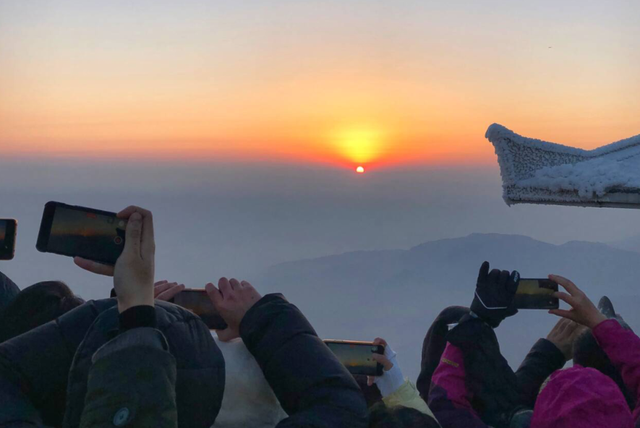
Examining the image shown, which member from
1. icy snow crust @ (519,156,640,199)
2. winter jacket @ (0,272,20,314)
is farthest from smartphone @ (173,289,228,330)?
icy snow crust @ (519,156,640,199)

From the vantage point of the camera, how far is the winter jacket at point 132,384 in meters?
1.10

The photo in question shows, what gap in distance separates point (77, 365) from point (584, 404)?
4.71ft

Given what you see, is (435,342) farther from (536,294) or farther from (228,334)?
(228,334)

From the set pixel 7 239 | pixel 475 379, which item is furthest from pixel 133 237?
pixel 475 379

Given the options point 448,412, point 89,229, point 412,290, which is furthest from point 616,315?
point 412,290

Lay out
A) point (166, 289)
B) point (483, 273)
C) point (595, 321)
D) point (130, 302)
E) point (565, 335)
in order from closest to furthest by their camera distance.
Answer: point (130, 302) < point (166, 289) < point (595, 321) < point (483, 273) < point (565, 335)

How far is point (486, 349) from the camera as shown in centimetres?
236

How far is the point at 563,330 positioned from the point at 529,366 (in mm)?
253

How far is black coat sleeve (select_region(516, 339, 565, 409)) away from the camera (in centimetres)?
259

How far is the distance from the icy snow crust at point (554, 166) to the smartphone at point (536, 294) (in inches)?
19.9

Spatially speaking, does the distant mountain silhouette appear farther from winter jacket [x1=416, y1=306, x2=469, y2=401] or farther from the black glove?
the black glove

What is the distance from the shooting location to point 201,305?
5.99 ft

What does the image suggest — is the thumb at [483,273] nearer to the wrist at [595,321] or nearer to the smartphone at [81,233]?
the wrist at [595,321]

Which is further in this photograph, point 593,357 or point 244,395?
point 593,357
